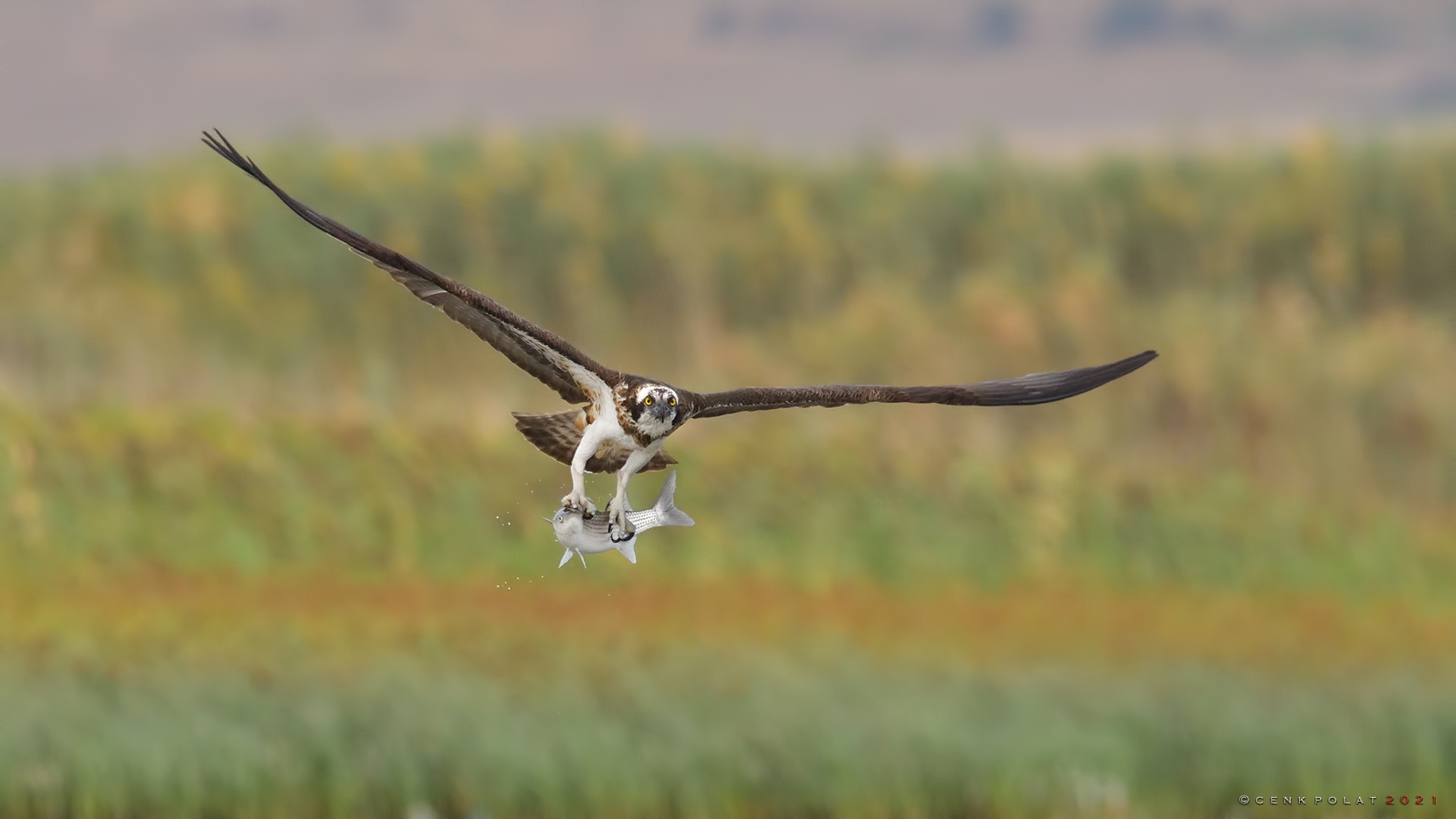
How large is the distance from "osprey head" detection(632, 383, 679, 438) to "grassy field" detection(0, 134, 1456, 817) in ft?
1.94

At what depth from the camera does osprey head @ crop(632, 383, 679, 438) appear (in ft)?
26.6

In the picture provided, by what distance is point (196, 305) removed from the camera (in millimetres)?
22375

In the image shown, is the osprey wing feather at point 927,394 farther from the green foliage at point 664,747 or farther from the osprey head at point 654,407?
the green foliage at point 664,747

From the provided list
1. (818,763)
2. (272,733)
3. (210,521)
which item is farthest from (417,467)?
(818,763)

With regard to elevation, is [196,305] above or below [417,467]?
above

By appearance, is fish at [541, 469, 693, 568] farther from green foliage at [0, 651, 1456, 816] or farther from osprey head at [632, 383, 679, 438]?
green foliage at [0, 651, 1456, 816]

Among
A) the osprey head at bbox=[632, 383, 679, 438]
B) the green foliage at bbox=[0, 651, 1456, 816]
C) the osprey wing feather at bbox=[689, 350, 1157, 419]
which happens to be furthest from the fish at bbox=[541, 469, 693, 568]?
the green foliage at bbox=[0, 651, 1456, 816]

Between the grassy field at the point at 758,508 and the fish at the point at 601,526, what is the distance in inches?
21.7

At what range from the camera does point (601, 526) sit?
8102mm

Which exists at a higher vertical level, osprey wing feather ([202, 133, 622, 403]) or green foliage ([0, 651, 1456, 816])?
osprey wing feather ([202, 133, 622, 403])

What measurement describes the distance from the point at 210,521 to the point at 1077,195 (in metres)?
11.8

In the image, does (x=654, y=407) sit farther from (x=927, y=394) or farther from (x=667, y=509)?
(x=927, y=394)

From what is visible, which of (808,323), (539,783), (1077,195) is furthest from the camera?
(1077,195)

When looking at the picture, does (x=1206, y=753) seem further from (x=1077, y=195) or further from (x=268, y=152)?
(x=268, y=152)
